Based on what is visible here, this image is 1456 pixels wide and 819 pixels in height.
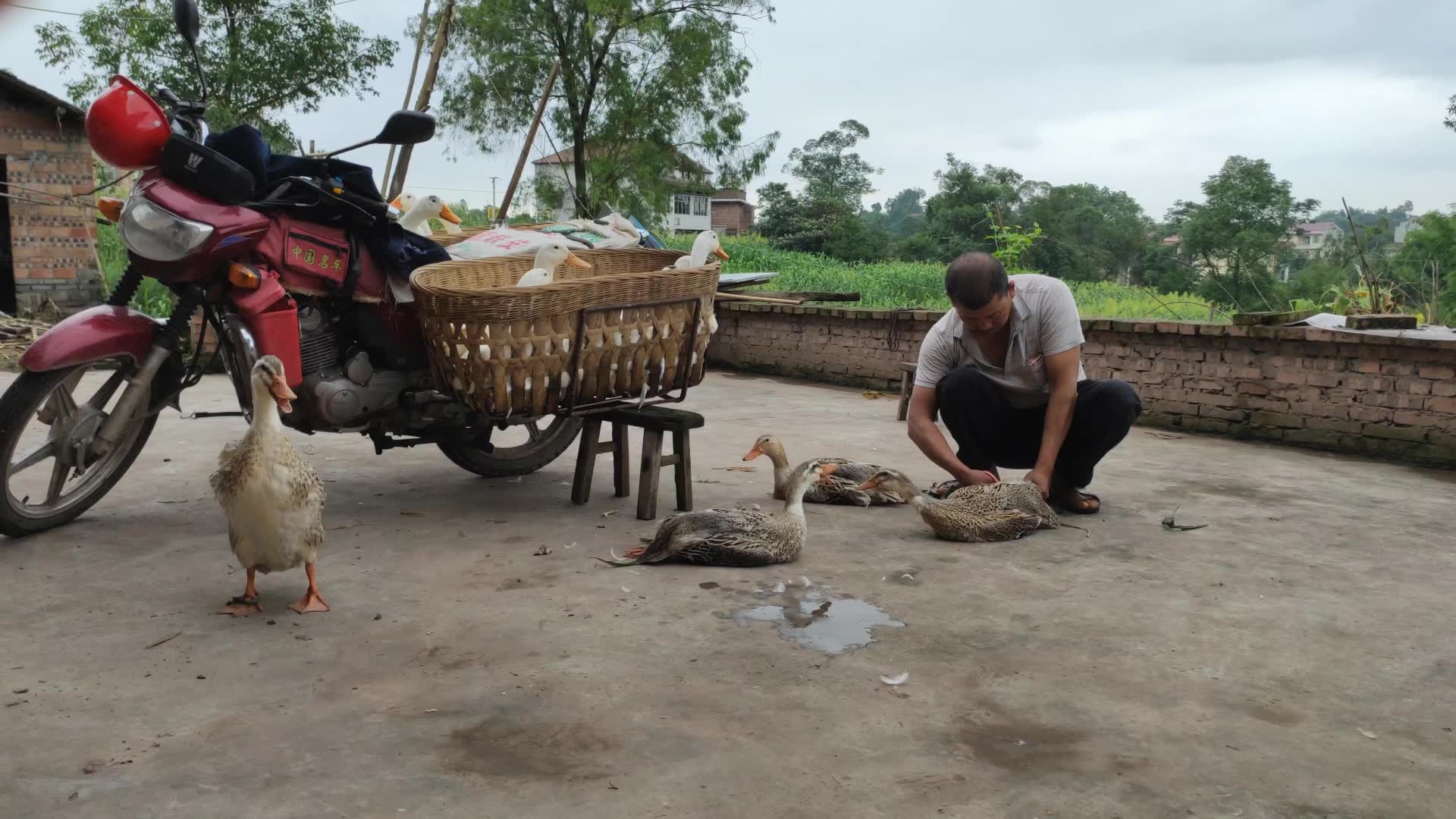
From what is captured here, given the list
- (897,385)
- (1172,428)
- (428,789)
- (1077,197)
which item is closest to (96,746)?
(428,789)

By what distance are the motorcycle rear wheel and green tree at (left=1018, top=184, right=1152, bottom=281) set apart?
1515 centimetres

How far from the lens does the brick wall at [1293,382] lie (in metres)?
6.53

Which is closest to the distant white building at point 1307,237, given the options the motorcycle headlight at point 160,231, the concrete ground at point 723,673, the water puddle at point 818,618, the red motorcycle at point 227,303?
the concrete ground at point 723,673

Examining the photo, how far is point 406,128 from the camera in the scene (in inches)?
161

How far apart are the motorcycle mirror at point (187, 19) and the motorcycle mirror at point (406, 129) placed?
0.69 m

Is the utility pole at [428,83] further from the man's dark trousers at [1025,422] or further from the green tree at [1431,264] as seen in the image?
the green tree at [1431,264]

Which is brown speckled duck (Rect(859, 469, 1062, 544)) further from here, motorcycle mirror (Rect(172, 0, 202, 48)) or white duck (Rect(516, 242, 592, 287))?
motorcycle mirror (Rect(172, 0, 202, 48))

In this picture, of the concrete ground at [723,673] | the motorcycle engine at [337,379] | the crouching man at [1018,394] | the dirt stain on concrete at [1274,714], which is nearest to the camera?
the concrete ground at [723,673]

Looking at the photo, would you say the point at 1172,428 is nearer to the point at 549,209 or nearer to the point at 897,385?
the point at 897,385

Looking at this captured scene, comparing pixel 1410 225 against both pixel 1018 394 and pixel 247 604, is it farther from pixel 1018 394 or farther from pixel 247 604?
pixel 247 604

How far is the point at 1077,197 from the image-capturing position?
75.7 feet

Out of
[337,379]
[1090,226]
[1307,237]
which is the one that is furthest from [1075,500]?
[1307,237]

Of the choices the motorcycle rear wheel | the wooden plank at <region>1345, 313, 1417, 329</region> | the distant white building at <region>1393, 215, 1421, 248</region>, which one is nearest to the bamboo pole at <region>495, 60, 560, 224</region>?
the motorcycle rear wheel

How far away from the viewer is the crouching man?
4.63m
